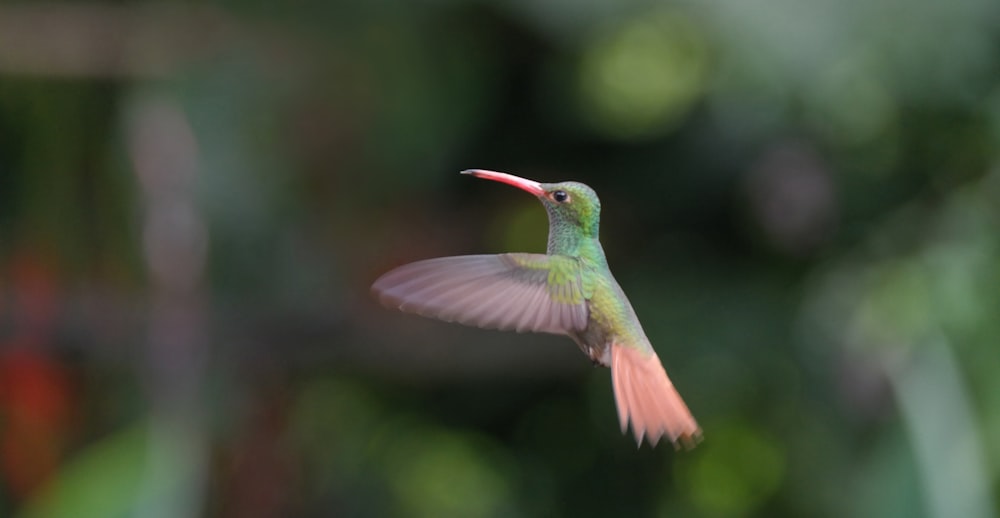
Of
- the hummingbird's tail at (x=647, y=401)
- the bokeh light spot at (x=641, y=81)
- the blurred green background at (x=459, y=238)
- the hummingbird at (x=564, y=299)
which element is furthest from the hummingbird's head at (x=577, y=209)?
the bokeh light spot at (x=641, y=81)

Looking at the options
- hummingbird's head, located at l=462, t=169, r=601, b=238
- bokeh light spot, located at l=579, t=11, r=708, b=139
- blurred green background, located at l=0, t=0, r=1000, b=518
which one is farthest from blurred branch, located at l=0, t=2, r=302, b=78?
hummingbird's head, located at l=462, t=169, r=601, b=238

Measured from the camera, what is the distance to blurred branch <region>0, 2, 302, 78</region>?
7.75 feet

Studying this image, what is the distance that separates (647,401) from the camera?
0.96m

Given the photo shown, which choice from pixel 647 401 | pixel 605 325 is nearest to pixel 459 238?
pixel 605 325

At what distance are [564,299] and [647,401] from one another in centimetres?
12

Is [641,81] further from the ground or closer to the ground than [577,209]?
further from the ground

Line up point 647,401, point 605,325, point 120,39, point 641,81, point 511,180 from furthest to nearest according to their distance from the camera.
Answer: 1. point 641,81
2. point 120,39
3. point 605,325
4. point 647,401
5. point 511,180

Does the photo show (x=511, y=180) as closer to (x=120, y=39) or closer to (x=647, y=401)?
(x=647, y=401)

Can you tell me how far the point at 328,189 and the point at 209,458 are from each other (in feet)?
2.14

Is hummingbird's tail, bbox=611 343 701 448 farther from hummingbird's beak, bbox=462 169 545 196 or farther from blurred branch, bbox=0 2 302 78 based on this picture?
blurred branch, bbox=0 2 302 78

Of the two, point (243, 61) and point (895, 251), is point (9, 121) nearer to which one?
point (243, 61)

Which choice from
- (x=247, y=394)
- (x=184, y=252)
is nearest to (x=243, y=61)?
(x=184, y=252)

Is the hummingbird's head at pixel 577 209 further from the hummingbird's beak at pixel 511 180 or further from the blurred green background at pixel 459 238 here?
the blurred green background at pixel 459 238

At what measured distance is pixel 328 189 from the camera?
8.23 feet
